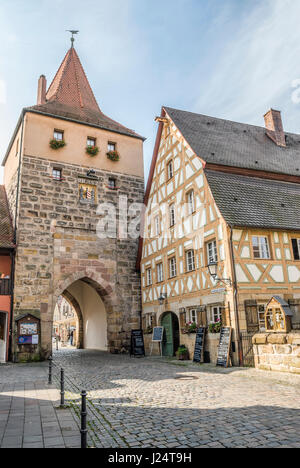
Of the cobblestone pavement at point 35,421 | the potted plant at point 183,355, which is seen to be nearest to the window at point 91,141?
the potted plant at point 183,355

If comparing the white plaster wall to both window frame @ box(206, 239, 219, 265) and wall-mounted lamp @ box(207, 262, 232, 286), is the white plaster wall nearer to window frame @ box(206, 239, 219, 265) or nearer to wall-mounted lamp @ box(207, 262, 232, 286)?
window frame @ box(206, 239, 219, 265)

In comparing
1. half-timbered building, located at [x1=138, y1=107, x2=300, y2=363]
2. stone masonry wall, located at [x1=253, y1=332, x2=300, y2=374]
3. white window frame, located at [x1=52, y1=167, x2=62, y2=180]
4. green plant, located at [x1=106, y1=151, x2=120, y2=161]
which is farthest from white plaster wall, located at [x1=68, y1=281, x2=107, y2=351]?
stone masonry wall, located at [x1=253, y1=332, x2=300, y2=374]

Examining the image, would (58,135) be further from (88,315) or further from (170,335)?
(88,315)

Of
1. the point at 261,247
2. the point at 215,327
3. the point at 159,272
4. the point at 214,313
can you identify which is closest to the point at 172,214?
the point at 159,272

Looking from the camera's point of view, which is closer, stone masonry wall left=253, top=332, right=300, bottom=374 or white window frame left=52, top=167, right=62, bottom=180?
stone masonry wall left=253, top=332, right=300, bottom=374

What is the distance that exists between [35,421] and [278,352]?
20.2 ft

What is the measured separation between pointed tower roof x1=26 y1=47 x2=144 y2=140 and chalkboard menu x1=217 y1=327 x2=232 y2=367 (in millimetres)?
12877

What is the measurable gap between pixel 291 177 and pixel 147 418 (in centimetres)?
1229

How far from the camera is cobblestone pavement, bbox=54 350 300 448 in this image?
14.3 ft

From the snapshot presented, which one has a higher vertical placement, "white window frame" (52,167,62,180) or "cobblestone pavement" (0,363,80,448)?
"white window frame" (52,167,62,180)

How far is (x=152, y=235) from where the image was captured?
57.5 feet

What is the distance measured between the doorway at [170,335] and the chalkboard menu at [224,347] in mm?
4319

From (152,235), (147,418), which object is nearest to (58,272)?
(152,235)

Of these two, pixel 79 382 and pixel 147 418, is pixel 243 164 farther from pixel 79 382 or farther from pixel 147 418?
pixel 147 418
